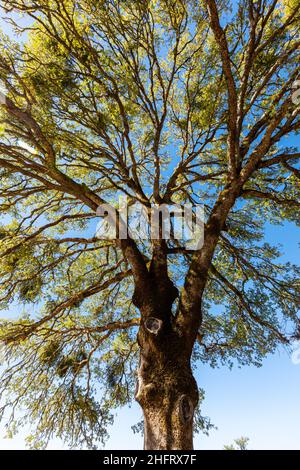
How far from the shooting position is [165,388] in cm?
322

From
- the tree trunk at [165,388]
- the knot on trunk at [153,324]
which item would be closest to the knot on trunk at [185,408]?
the tree trunk at [165,388]

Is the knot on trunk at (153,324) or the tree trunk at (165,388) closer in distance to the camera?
the tree trunk at (165,388)

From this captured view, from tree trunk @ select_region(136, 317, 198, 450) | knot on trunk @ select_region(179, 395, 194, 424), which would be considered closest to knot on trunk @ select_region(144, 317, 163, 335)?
tree trunk @ select_region(136, 317, 198, 450)

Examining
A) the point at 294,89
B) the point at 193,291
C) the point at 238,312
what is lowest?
the point at 193,291

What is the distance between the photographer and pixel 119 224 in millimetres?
4922

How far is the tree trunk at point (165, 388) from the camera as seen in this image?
2.96m

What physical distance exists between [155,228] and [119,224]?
2.45ft

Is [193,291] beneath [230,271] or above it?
beneath

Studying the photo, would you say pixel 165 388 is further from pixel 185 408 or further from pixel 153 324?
pixel 153 324

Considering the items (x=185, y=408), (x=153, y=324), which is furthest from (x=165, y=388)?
(x=153, y=324)

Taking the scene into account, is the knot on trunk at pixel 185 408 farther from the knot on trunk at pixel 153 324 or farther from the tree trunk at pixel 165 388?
the knot on trunk at pixel 153 324
